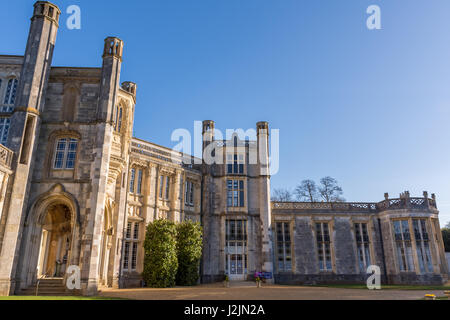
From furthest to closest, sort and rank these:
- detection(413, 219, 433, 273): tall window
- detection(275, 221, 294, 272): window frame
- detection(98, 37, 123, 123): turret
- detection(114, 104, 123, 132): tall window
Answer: detection(275, 221, 294, 272): window frame, detection(413, 219, 433, 273): tall window, detection(114, 104, 123, 132): tall window, detection(98, 37, 123, 123): turret

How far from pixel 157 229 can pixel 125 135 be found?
7352 millimetres

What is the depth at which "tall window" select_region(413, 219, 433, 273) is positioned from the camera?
92.6 feet

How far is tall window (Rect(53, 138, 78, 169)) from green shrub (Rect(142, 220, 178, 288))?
26.9ft

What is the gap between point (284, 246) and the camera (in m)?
31.2

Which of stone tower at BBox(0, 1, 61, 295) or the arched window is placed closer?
stone tower at BBox(0, 1, 61, 295)

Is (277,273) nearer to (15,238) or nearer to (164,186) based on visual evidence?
(164,186)

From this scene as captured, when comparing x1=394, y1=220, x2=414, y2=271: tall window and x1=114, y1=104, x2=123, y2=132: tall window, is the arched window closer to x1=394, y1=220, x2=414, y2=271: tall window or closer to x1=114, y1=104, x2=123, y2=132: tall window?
x1=114, y1=104, x2=123, y2=132: tall window

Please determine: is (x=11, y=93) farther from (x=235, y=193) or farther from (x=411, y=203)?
(x=411, y=203)

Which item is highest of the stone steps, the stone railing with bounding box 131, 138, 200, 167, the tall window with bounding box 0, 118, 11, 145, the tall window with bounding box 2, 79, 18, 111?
the tall window with bounding box 2, 79, 18, 111

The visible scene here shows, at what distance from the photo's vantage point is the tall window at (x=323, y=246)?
101 feet

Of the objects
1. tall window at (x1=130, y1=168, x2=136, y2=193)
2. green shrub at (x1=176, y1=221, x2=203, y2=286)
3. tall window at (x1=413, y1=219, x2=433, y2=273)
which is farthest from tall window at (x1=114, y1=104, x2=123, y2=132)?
tall window at (x1=413, y1=219, x2=433, y2=273)

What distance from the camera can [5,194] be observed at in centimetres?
1672

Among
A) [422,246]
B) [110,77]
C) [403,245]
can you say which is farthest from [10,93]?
[422,246]
